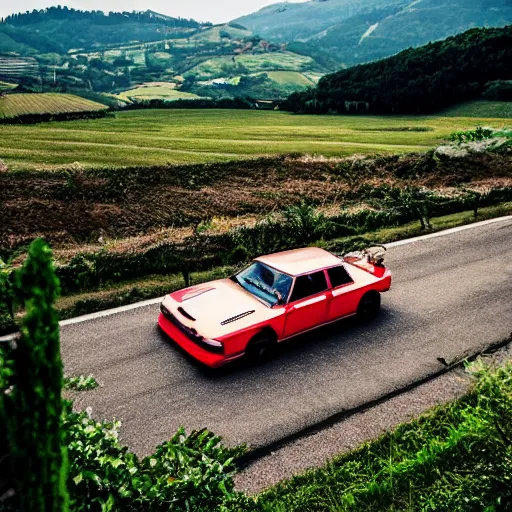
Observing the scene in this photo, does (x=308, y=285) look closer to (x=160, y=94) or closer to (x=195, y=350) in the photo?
(x=195, y=350)

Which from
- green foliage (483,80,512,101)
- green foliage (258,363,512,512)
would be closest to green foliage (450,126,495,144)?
green foliage (258,363,512,512)

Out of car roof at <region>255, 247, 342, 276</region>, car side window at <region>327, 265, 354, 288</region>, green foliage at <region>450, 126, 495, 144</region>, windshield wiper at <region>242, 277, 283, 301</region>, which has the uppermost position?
car roof at <region>255, 247, 342, 276</region>

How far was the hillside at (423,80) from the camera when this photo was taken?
2330 inches

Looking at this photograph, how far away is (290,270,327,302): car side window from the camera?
8.80 m

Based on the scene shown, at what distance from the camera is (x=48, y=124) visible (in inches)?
1228

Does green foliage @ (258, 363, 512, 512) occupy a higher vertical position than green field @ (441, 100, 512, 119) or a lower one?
higher

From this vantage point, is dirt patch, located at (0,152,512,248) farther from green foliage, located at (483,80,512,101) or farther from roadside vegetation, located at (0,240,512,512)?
green foliage, located at (483,80,512,101)

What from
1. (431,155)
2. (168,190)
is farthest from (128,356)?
(431,155)

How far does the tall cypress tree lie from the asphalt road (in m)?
4.34

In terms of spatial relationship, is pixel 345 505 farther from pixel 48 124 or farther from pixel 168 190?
pixel 48 124

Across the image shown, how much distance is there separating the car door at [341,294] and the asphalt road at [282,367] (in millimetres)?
466

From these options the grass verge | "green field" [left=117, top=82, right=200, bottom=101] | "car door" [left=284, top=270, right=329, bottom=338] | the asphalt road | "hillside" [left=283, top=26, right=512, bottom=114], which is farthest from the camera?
"green field" [left=117, top=82, right=200, bottom=101]

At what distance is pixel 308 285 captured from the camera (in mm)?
9000

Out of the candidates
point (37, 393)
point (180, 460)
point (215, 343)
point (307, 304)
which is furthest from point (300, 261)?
point (37, 393)
